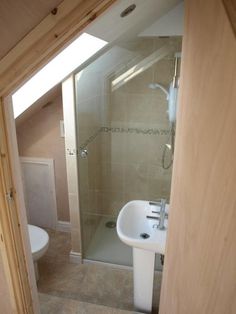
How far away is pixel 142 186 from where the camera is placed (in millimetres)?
2717

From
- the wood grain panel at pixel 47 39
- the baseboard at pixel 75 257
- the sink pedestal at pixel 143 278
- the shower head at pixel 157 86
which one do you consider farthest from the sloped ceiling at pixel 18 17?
the baseboard at pixel 75 257

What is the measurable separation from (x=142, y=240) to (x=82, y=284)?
103 centimetres

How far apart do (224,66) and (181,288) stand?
0.68m

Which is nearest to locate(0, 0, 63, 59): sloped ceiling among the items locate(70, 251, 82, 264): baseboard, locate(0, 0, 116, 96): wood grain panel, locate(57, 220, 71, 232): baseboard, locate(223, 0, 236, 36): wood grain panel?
locate(0, 0, 116, 96): wood grain panel

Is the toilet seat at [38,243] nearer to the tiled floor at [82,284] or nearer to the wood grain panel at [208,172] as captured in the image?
the tiled floor at [82,284]

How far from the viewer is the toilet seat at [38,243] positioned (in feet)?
6.38

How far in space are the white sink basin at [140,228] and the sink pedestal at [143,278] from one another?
5.1 inches

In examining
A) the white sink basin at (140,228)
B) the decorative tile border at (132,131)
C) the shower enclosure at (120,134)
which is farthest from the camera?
the decorative tile border at (132,131)

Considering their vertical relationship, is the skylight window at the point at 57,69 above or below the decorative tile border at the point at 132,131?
above

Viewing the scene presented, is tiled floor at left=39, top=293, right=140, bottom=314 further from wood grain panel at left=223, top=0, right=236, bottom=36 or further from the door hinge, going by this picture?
wood grain panel at left=223, top=0, right=236, bottom=36

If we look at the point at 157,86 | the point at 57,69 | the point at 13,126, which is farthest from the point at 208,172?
the point at 157,86

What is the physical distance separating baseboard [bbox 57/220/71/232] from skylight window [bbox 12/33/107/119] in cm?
147

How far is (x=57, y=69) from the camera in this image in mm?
1638

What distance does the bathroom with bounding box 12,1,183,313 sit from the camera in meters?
1.98
